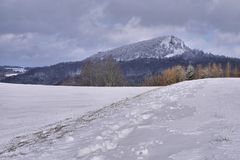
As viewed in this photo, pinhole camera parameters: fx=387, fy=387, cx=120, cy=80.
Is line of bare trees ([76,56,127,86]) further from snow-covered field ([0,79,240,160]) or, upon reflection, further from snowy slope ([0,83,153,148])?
snow-covered field ([0,79,240,160])

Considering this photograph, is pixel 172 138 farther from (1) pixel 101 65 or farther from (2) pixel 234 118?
(1) pixel 101 65

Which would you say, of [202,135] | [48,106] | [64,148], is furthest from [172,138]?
[48,106]

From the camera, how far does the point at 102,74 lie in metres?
87.4

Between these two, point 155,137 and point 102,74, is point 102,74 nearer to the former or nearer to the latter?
point 102,74

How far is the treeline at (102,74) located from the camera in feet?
283

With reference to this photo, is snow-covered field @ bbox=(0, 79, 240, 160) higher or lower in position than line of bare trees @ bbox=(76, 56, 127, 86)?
lower

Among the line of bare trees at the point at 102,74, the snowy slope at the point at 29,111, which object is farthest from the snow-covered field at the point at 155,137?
the line of bare trees at the point at 102,74

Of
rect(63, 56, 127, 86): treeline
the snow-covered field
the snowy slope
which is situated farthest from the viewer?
rect(63, 56, 127, 86): treeline

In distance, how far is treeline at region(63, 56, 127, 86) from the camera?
8631 centimetres

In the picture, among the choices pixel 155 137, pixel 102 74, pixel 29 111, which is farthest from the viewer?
pixel 102 74

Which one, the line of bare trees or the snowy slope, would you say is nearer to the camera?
the snowy slope

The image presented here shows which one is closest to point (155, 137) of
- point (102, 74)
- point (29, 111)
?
point (29, 111)

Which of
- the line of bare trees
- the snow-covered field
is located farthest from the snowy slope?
the line of bare trees

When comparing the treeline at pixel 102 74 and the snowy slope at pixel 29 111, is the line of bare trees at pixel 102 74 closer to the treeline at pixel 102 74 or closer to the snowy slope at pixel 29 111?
the treeline at pixel 102 74
